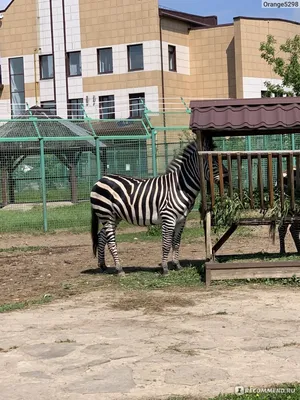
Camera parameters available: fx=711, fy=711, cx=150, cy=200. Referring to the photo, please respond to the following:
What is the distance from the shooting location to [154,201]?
1051cm

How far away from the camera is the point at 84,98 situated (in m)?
38.0

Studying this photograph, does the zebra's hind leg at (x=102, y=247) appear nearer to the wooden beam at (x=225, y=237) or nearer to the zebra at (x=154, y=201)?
the zebra at (x=154, y=201)

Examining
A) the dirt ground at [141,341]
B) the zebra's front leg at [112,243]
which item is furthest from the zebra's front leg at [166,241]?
the dirt ground at [141,341]

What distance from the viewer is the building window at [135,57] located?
36281 millimetres

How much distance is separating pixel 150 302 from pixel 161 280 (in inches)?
52.5

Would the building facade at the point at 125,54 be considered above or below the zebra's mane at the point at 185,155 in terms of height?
above

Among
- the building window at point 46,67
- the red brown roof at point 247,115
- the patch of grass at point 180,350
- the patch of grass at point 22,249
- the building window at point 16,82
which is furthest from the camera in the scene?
the building window at point 16,82

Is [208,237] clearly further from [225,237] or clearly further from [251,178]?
[251,178]

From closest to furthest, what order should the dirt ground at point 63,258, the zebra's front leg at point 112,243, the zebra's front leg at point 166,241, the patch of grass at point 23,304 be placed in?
the patch of grass at point 23,304, the dirt ground at point 63,258, the zebra's front leg at point 166,241, the zebra's front leg at point 112,243

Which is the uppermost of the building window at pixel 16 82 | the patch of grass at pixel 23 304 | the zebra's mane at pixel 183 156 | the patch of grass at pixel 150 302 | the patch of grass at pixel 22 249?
the building window at pixel 16 82

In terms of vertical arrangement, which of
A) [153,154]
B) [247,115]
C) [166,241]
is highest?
[247,115]

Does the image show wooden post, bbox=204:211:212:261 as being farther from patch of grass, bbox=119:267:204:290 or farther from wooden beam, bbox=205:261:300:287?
patch of grass, bbox=119:267:204:290

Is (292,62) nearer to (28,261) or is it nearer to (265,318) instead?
(28,261)

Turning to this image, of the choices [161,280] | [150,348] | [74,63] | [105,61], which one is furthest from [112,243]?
[74,63]
